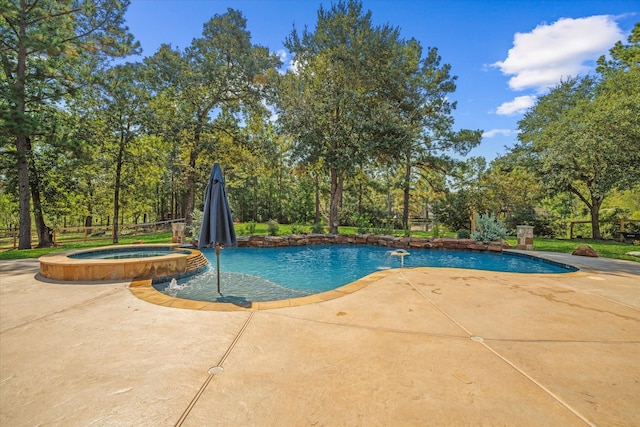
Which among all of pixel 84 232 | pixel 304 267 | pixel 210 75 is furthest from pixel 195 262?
pixel 84 232

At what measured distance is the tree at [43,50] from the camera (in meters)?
9.15

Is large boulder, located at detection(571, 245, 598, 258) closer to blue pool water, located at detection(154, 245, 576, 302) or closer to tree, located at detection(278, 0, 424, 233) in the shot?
blue pool water, located at detection(154, 245, 576, 302)

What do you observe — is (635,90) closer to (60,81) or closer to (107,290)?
(107,290)

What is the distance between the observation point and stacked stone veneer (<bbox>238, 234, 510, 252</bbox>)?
10950 millimetres

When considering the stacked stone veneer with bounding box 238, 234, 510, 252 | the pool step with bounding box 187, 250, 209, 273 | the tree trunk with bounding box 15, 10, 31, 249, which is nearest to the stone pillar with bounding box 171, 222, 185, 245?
the stacked stone veneer with bounding box 238, 234, 510, 252

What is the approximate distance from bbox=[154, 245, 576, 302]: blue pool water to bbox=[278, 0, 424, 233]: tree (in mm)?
4527

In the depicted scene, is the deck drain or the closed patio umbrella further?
the closed patio umbrella

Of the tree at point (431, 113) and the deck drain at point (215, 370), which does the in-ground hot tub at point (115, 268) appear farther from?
the tree at point (431, 113)

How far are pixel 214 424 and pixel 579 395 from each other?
97.4 inches

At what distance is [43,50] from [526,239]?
18203mm

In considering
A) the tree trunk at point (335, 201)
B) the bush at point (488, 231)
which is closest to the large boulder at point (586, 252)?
the bush at point (488, 231)

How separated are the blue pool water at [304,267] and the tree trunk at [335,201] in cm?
219

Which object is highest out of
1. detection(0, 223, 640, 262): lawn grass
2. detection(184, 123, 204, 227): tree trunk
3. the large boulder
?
detection(184, 123, 204, 227): tree trunk

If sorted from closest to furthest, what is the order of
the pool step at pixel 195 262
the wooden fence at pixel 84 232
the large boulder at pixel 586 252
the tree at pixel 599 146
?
1. the pool step at pixel 195 262
2. the large boulder at pixel 586 252
3. the tree at pixel 599 146
4. the wooden fence at pixel 84 232
